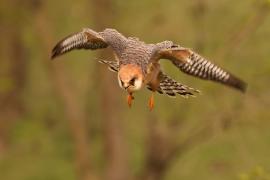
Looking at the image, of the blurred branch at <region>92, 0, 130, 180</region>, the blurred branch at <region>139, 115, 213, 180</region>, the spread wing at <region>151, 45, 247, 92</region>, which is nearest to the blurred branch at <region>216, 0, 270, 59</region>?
the blurred branch at <region>139, 115, 213, 180</region>

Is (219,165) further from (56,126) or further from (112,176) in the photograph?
(56,126)

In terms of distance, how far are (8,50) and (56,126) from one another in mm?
3828

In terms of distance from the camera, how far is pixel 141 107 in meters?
22.1

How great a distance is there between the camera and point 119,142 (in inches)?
705

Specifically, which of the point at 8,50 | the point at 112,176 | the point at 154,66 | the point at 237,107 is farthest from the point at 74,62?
the point at 154,66

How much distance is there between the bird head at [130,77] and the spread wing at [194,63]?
0.45 metres

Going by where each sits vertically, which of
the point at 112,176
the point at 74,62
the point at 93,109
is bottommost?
the point at 112,176

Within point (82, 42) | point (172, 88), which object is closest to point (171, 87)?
point (172, 88)

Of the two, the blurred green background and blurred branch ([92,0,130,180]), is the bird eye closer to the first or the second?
the blurred green background

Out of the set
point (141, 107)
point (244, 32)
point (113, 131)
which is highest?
point (244, 32)

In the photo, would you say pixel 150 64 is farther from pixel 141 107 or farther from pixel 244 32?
pixel 141 107

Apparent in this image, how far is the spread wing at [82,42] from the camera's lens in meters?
6.16

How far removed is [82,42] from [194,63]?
139 centimetres

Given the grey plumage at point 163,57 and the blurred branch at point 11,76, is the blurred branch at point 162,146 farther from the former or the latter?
the grey plumage at point 163,57
